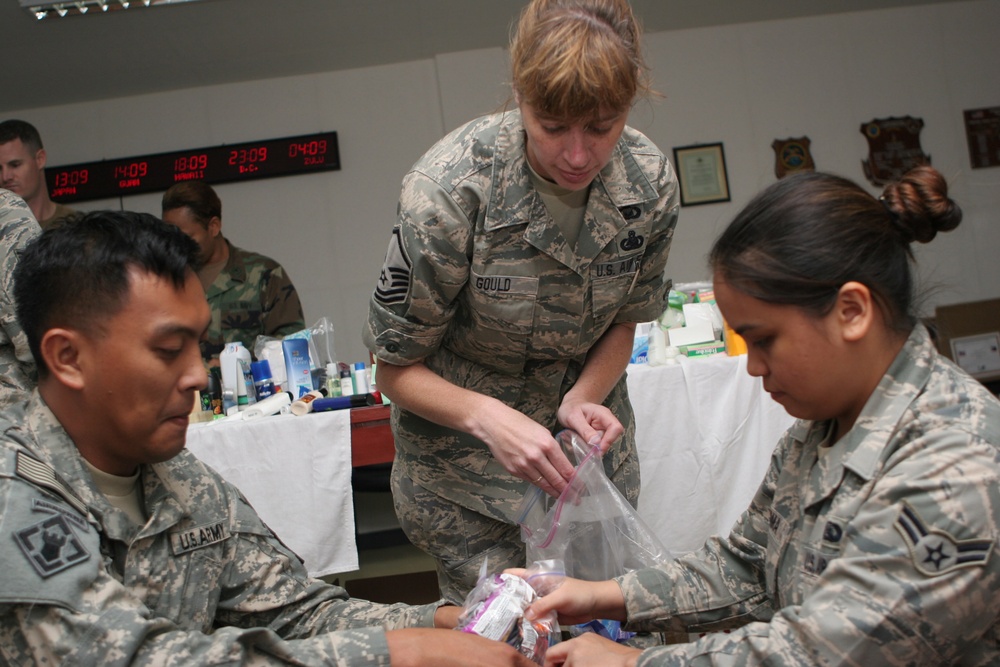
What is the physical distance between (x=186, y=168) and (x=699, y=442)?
14.3 ft

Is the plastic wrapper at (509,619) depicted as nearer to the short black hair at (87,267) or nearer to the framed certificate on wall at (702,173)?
the short black hair at (87,267)

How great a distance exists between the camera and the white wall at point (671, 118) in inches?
240

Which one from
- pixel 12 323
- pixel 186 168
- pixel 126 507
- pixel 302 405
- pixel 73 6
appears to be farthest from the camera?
pixel 186 168

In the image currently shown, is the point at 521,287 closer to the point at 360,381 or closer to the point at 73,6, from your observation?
the point at 360,381

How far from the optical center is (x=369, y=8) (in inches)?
201

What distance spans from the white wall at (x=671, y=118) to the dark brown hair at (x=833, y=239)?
4993 millimetres

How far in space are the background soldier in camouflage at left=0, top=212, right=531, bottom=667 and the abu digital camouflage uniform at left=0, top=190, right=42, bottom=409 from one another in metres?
1.02

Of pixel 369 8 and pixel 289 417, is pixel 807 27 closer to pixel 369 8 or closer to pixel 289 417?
pixel 369 8

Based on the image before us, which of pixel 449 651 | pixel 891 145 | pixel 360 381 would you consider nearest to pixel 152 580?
pixel 449 651

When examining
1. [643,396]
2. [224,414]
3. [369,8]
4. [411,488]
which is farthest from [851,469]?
[369,8]

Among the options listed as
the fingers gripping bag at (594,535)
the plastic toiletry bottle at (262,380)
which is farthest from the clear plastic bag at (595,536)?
the plastic toiletry bottle at (262,380)

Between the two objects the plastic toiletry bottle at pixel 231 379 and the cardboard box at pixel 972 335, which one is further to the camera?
the cardboard box at pixel 972 335

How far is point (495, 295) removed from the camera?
5.42ft

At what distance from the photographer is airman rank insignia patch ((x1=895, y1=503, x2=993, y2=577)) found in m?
1.03
